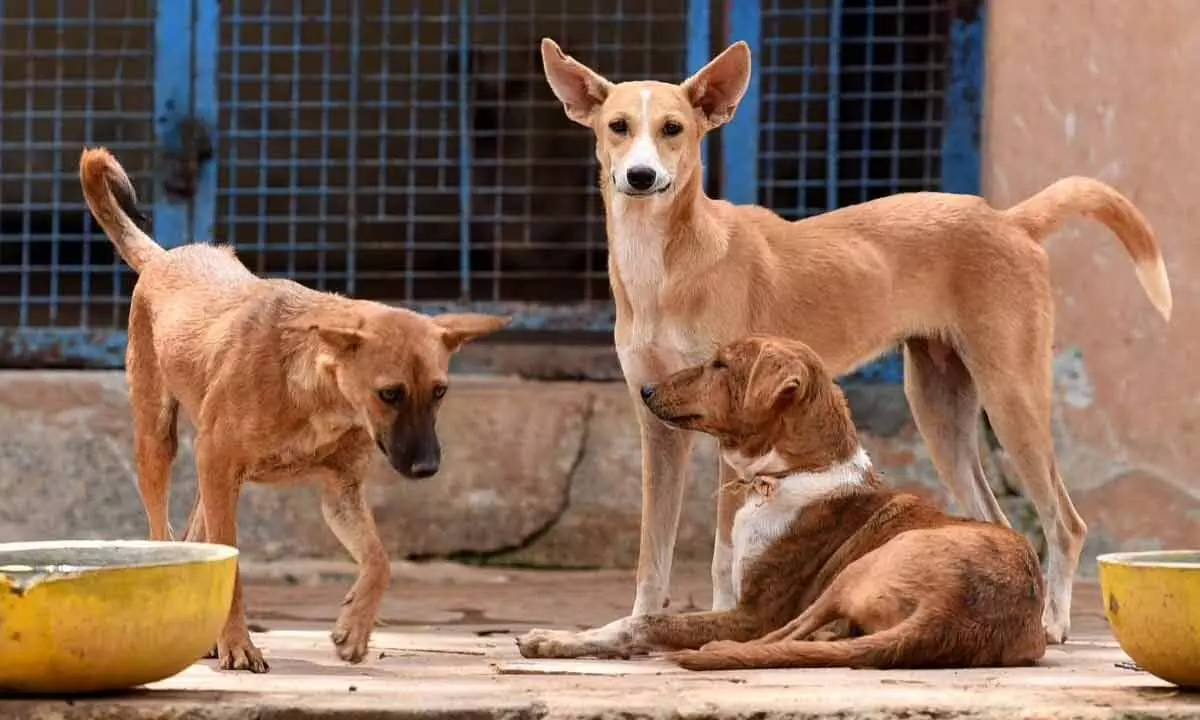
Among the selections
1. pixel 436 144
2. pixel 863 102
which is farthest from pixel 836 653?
pixel 436 144

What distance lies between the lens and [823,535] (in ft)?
19.0

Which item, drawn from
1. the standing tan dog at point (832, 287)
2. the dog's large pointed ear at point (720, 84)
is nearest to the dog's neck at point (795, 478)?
the standing tan dog at point (832, 287)

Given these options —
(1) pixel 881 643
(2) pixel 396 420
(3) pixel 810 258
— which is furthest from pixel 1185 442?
(2) pixel 396 420

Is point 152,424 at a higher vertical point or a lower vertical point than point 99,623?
higher

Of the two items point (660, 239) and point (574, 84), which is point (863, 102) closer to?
point (574, 84)

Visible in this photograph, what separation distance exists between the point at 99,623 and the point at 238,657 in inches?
36.9

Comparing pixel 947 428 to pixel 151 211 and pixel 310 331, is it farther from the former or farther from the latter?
pixel 151 211

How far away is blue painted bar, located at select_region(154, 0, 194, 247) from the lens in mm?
8992

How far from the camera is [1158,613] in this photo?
4766mm

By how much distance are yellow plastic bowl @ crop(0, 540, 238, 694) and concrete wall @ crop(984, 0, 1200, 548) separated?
5.02 meters

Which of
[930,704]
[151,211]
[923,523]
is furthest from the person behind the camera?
[151,211]

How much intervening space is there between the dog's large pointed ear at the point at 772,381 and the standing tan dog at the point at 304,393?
768 mm

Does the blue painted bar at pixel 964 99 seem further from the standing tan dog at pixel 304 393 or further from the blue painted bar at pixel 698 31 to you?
the standing tan dog at pixel 304 393

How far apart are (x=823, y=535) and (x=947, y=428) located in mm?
1616
